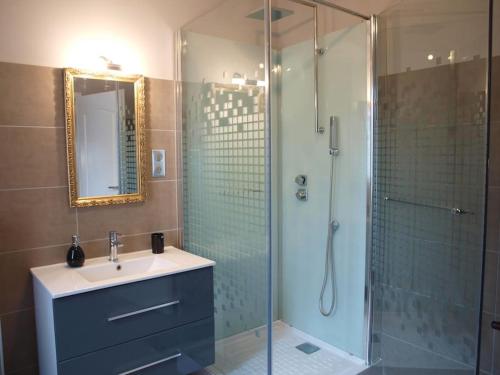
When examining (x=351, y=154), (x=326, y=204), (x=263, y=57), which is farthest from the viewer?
(x=326, y=204)

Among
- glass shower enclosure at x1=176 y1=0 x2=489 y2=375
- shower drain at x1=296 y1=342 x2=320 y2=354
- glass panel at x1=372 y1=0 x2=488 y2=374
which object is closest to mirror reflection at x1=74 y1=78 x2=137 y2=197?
glass shower enclosure at x1=176 y1=0 x2=489 y2=375

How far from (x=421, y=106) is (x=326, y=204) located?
967 millimetres

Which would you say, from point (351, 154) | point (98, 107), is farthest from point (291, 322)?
point (98, 107)

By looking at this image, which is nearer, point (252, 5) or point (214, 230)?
point (252, 5)

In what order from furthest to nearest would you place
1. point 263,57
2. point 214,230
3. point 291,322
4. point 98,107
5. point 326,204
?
point 291,322, point 326,204, point 214,230, point 98,107, point 263,57

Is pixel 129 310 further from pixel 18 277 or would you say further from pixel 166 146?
pixel 166 146

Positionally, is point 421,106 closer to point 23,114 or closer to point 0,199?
point 23,114

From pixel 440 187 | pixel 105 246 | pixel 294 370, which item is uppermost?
pixel 440 187

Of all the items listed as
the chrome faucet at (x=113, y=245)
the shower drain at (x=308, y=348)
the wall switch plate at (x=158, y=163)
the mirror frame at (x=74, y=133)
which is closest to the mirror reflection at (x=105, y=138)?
the mirror frame at (x=74, y=133)

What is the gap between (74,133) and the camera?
7.36 ft

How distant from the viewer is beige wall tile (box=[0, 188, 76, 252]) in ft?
6.90

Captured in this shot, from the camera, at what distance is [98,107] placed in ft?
7.61

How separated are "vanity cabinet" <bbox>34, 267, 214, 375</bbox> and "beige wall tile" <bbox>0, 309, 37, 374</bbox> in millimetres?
91

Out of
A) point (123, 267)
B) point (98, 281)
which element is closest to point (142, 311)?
point (98, 281)
